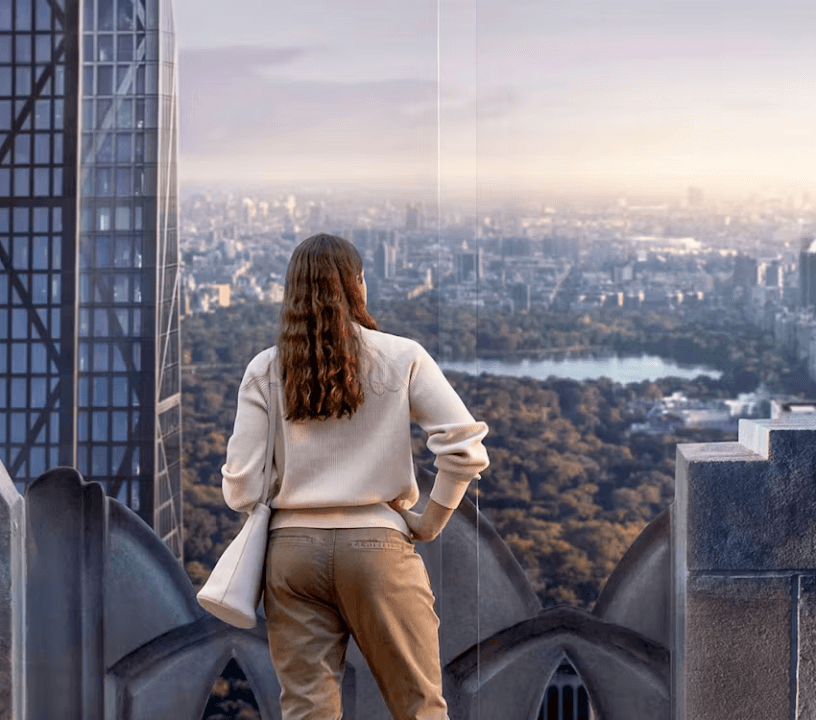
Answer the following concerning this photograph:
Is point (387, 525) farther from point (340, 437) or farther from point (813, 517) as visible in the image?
point (813, 517)

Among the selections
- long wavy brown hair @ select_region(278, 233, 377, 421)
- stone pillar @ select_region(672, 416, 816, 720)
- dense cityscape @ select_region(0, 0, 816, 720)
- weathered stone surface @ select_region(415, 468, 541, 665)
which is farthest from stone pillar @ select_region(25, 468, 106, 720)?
stone pillar @ select_region(672, 416, 816, 720)

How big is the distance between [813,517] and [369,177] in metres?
1.65

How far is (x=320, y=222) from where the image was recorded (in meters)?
3.90

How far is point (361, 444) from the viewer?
2.91m

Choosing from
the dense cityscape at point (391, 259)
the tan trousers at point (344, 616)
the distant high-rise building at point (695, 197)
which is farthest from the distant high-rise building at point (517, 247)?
the tan trousers at point (344, 616)

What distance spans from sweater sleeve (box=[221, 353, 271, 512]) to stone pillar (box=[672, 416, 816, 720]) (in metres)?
1.33

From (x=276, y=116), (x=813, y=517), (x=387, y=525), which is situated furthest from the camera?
(x=276, y=116)

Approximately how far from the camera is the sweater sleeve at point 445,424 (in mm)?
2906

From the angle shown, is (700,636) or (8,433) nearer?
(700,636)

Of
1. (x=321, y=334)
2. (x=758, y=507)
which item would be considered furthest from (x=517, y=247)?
(x=321, y=334)

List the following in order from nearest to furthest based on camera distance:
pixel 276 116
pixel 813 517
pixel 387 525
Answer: pixel 387 525 → pixel 813 517 → pixel 276 116

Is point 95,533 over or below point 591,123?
below

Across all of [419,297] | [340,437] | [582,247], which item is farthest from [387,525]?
[582,247]

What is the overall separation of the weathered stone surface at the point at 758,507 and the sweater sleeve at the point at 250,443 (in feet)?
4.37
